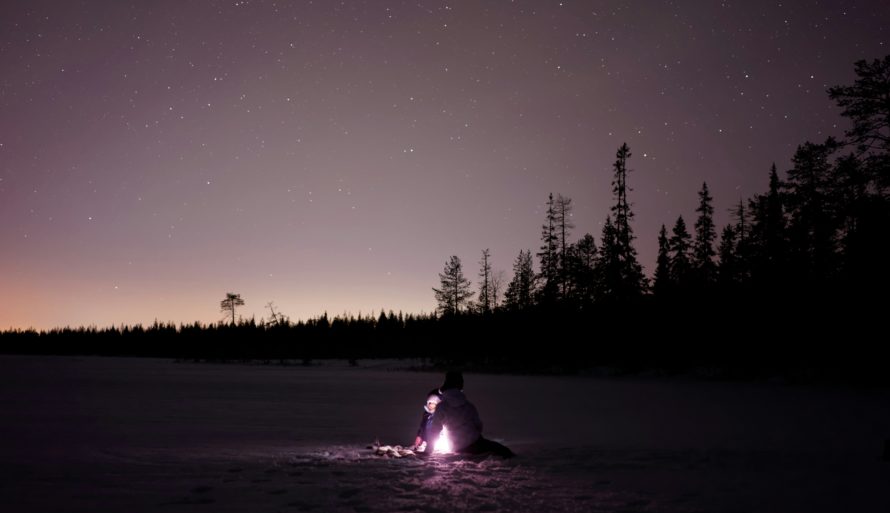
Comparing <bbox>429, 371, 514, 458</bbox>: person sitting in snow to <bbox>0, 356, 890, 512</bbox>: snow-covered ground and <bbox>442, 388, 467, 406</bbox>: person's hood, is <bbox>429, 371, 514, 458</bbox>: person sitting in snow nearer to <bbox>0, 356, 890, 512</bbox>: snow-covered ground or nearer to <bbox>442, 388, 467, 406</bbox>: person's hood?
<bbox>442, 388, 467, 406</bbox>: person's hood

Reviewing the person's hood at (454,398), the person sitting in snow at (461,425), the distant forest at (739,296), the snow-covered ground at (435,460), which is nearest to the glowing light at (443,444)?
the person sitting in snow at (461,425)

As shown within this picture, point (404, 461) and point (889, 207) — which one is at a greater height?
point (889, 207)

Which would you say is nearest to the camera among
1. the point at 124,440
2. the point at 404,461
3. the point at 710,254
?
the point at 404,461

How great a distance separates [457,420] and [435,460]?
0.80 metres

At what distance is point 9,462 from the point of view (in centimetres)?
1054

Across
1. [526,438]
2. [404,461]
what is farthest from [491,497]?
[526,438]

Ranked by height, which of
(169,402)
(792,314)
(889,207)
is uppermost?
(889,207)

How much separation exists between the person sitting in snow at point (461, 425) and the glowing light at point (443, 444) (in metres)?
0.08

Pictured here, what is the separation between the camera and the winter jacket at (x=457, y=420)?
1200 centimetres

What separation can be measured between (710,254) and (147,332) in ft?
443

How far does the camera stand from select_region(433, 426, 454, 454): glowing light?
12.1m

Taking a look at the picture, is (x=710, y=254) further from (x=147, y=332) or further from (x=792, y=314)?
(x=147, y=332)

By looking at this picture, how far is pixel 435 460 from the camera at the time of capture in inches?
456

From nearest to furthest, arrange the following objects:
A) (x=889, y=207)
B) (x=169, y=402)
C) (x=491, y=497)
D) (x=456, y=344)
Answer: (x=491, y=497), (x=169, y=402), (x=889, y=207), (x=456, y=344)
